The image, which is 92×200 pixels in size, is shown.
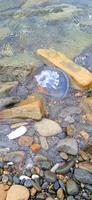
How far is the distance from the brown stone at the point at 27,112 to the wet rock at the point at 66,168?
76cm

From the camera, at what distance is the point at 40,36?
6051mm

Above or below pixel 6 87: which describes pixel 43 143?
below

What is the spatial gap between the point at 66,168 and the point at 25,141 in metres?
0.61

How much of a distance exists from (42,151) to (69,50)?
2.29 metres

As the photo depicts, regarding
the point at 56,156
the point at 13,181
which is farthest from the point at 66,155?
the point at 13,181

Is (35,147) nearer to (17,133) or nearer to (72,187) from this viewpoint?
(17,133)

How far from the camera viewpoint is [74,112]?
4.39 meters

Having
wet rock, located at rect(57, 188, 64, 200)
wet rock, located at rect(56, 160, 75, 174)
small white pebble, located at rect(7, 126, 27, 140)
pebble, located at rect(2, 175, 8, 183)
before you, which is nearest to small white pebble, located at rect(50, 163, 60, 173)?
wet rock, located at rect(56, 160, 75, 174)

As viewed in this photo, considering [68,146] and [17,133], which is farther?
[17,133]

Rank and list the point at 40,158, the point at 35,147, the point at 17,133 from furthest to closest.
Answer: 1. the point at 17,133
2. the point at 35,147
3. the point at 40,158

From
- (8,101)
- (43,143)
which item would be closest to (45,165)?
(43,143)

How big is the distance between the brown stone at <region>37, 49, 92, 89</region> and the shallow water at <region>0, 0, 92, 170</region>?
0.14 meters

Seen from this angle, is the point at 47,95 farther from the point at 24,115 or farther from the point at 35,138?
the point at 35,138

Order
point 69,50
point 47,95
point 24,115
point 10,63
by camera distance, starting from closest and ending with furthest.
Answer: point 24,115
point 47,95
point 10,63
point 69,50
